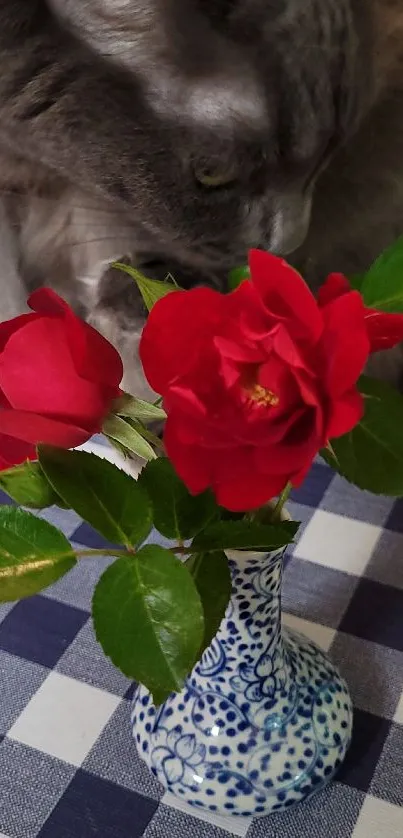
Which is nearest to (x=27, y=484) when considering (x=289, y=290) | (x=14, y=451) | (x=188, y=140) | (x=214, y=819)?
(x=14, y=451)

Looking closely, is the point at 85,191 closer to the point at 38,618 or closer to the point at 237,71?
the point at 237,71

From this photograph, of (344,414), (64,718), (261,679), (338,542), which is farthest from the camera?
(338,542)

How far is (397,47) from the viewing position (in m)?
0.66

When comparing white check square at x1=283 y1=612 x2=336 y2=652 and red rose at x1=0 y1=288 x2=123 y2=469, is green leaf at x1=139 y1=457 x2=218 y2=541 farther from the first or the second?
white check square at x1=283 y1=612 x2=336 y2=652

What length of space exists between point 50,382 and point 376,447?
14 centimetres

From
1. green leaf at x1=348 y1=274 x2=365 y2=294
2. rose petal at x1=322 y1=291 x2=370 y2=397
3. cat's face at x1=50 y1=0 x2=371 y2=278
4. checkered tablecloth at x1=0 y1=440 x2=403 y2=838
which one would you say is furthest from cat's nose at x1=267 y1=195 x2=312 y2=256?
rose petal at x1=322 y1=291 x2=370 y2=397

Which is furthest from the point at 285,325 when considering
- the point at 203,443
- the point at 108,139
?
the point at 108,139

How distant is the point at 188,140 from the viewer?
0.62 m

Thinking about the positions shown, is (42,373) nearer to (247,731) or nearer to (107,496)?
(107,496)

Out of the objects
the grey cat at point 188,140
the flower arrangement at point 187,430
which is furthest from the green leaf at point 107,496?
the grey cat at point 188,140

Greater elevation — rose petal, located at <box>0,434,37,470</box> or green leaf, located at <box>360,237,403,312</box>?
green leaf, located at <box>360,237,403,312</box>

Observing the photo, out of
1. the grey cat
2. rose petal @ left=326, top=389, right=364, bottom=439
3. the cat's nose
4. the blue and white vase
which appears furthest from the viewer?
the cat's nose

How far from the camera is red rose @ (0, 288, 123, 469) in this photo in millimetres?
302

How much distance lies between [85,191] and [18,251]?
114 mm
